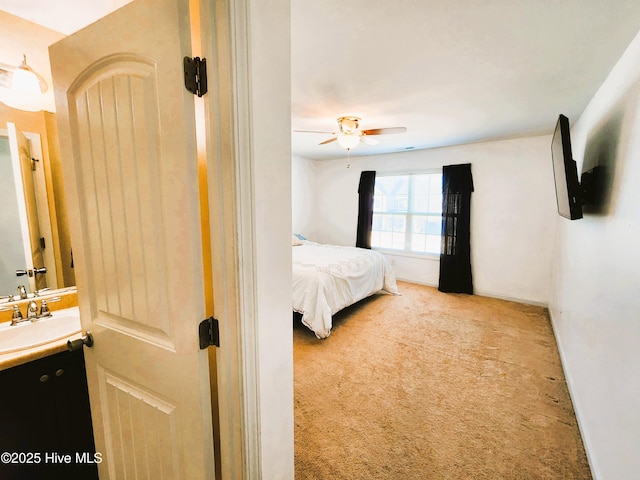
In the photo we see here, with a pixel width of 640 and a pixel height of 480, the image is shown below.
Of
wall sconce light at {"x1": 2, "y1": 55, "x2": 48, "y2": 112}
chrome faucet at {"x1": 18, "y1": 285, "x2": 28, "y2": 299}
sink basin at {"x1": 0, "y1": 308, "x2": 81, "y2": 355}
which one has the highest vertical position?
wall sconce light at {"x1": 2, "y1": 55, "x2": 48, "y2": 112}

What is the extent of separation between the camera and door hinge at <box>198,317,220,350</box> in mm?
777

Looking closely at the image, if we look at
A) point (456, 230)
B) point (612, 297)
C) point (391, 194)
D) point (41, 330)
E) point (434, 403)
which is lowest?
point (434, 403)

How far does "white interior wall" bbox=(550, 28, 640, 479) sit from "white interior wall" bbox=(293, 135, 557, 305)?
1603 mm

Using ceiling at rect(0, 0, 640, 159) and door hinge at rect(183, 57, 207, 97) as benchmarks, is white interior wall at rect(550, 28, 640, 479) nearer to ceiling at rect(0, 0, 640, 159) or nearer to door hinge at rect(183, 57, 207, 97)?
ceiling at rect(0, 0, 640, 159)

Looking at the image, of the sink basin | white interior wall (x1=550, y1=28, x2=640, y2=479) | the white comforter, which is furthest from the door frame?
the white comforter

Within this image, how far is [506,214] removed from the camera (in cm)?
389

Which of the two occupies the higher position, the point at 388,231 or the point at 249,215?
the point at 249,215

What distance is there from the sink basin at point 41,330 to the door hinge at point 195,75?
1.17m

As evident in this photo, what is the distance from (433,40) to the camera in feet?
4.92

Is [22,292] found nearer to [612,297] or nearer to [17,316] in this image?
[17,316]

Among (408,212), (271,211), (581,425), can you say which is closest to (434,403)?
(581,425)

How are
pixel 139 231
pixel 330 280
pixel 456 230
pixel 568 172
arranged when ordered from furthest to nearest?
pixel 456 230
pixel 330 280
pixel 568 172
pixel 139 231

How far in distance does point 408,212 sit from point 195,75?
4.59 m

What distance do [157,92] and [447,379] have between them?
104 inches
